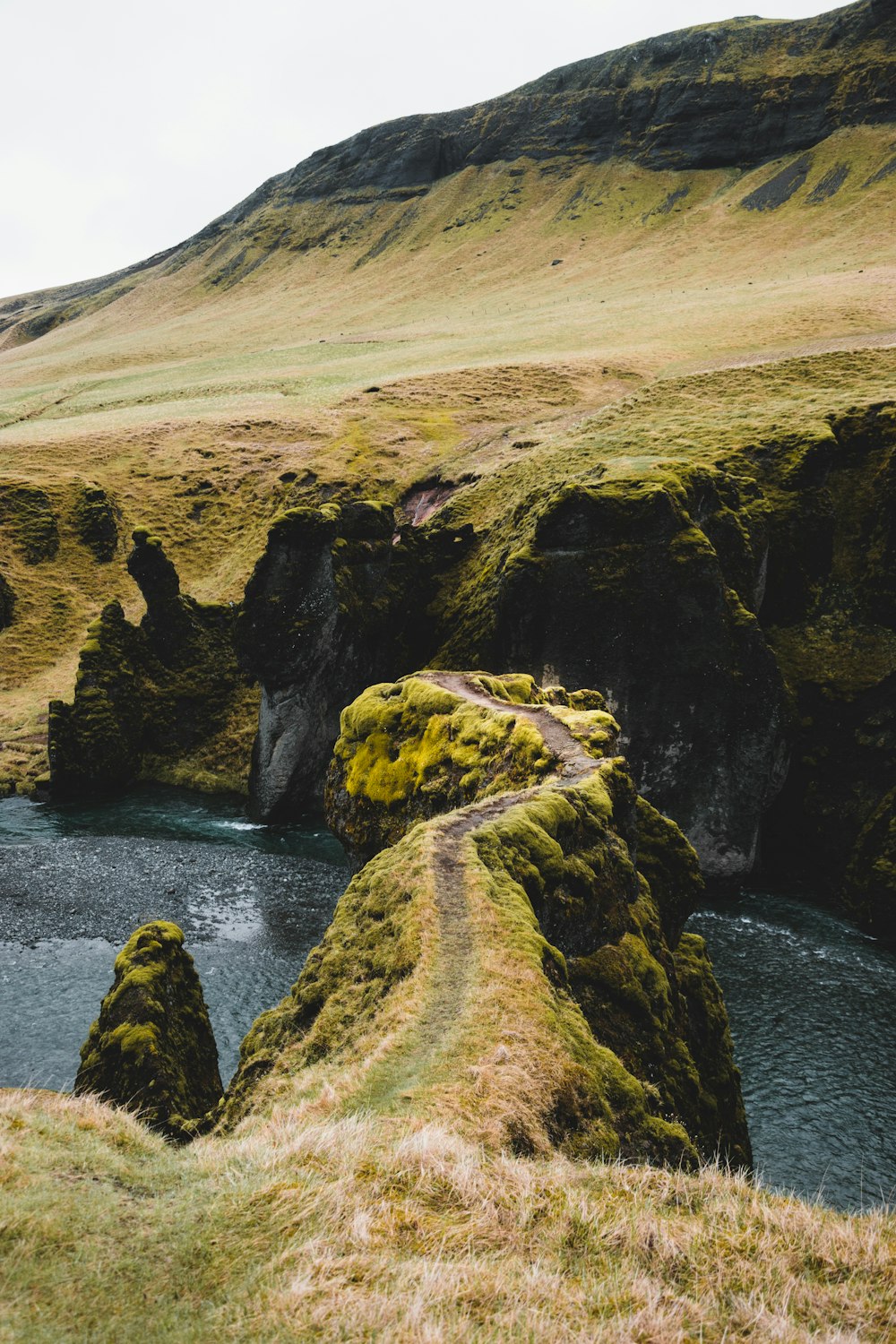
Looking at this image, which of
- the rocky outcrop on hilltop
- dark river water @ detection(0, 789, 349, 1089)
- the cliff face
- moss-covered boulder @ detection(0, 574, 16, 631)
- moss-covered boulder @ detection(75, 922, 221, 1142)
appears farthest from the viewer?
the cliff face

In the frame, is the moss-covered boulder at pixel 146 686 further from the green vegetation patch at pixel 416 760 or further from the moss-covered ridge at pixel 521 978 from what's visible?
the moss-covered ridge at pixel 521 978

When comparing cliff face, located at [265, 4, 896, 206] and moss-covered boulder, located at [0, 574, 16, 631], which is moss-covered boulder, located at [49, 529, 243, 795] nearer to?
moss-covered boulder, located at [0, 574, 16, 631]

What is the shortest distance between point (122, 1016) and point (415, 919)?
29.7 feet

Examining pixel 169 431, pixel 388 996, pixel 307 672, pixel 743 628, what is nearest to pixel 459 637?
pixel 307 672

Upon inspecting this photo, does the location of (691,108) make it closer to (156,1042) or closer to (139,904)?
(139,904)

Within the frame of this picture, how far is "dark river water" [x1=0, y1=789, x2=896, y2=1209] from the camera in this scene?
22281mm

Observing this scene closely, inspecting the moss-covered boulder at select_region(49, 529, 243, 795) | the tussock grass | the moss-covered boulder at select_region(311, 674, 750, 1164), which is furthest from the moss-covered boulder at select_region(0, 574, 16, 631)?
the tussock grass

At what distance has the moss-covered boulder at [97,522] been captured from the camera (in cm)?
6919

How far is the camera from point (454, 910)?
49.7ft

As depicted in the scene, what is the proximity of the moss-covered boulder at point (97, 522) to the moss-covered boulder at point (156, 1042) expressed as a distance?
175 ft

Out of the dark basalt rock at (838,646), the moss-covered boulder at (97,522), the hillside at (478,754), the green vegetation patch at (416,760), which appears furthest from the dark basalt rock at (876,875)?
the moss-covered boulder at (97,522)

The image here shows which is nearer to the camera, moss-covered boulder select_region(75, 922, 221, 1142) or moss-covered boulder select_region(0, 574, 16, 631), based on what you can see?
moss-covered boulder select_region(75, 922, 221, 1142)

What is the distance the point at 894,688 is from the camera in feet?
128

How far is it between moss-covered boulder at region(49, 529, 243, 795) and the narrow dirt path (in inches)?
1223
